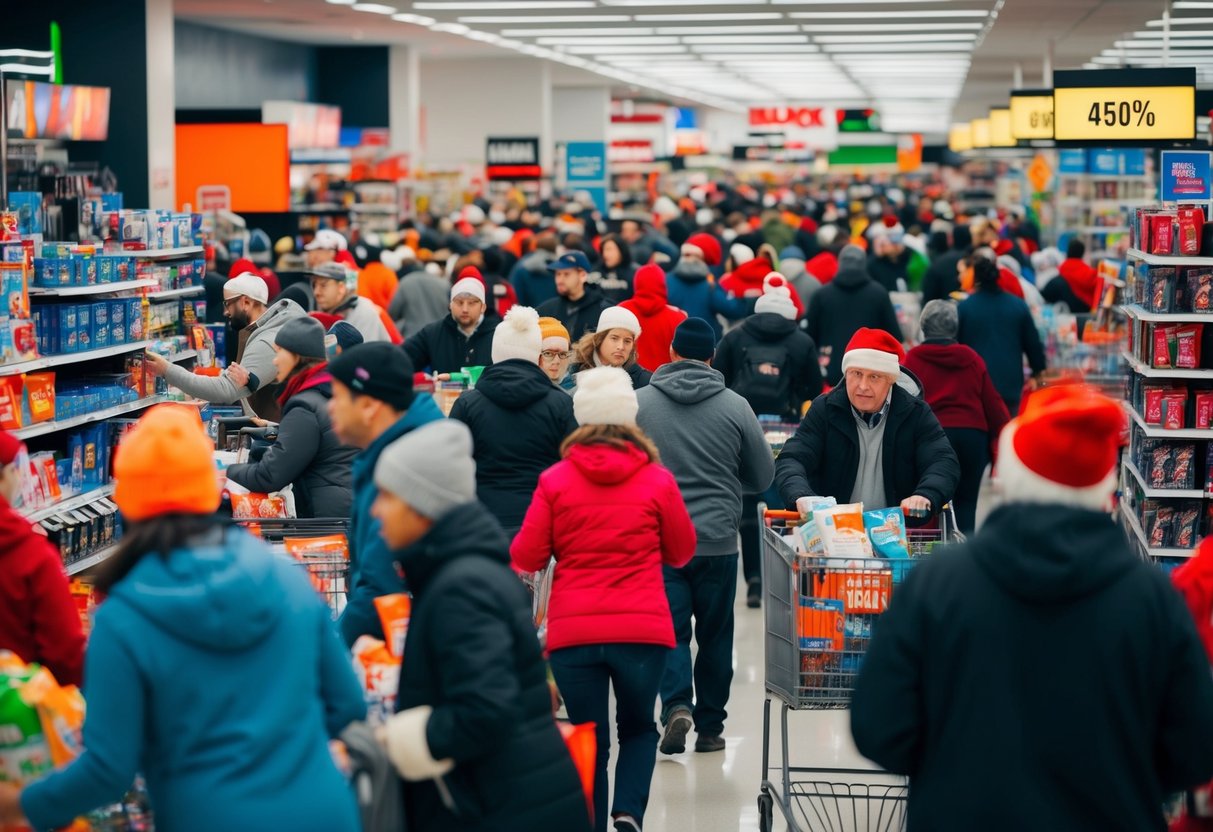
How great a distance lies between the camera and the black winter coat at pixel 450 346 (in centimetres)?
858

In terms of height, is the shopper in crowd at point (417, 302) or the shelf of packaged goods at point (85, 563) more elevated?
the shopper in crowd at point (417, 302)

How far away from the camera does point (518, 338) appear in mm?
6047

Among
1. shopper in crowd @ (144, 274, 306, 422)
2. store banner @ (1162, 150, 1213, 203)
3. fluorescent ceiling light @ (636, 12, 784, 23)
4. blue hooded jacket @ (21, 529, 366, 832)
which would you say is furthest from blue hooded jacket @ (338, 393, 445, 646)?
fluorescent ceiling light @ (636, 12, 784, 23)

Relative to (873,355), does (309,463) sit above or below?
below

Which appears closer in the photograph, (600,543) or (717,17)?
(600,543)

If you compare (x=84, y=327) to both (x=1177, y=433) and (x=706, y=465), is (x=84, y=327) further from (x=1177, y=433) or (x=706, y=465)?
(x=1177, y=433)

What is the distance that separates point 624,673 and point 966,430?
13.0 feet

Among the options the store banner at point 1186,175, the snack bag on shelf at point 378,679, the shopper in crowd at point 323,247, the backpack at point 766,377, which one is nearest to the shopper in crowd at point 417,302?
the shopper in crowd at point 323,247

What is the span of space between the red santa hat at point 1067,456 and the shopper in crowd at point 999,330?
7160 millimetres

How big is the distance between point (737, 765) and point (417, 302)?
6.42 meters

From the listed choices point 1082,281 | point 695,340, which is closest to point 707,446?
point 695,340

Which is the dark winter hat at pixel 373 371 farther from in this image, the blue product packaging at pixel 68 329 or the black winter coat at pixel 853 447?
the blue product packaging at pixel 68 329

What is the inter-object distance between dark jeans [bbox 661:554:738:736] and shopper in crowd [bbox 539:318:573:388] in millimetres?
1651

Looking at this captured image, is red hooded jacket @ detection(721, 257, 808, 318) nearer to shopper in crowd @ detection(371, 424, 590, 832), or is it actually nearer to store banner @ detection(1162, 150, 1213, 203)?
store banner @ detection(1162, 150, 1213, 203)
